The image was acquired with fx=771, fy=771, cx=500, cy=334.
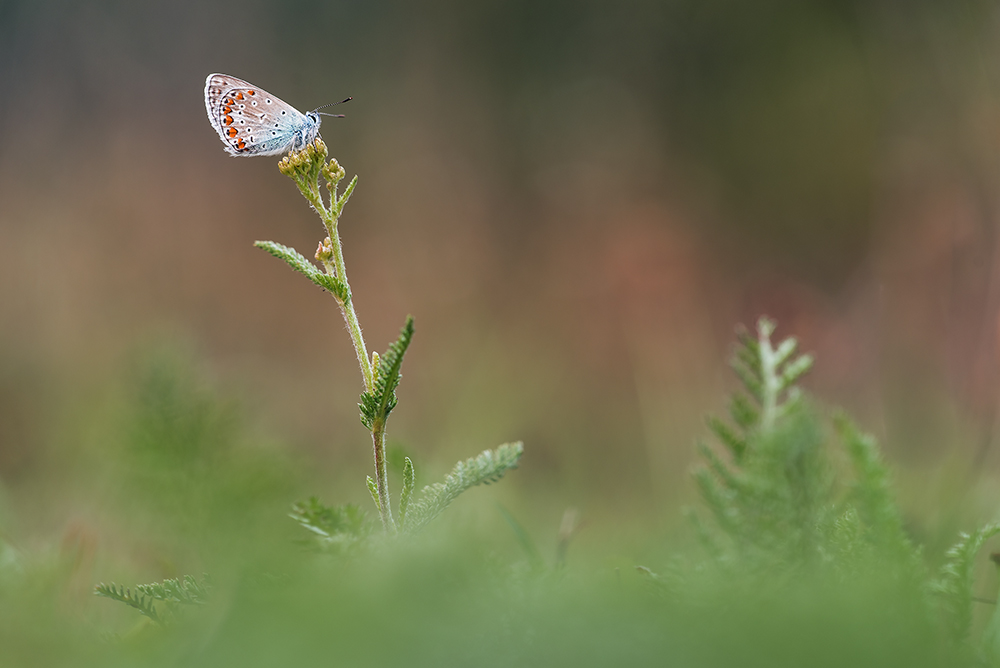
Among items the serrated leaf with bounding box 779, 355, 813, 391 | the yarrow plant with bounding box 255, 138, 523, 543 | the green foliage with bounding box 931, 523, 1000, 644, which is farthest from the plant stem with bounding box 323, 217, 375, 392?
the green foliage with bounding box 931, 523, 1000, 644

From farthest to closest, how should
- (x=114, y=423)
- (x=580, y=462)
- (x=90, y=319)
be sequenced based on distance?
1. (x=90, y=319)
2. (x=580, y=462)
3. (x=114, y=423)

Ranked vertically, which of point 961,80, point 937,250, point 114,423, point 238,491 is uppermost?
point 961,80

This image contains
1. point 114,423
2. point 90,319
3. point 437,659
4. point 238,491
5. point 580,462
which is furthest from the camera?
point 90,319

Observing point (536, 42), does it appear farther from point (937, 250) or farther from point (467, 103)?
point (937, 250)

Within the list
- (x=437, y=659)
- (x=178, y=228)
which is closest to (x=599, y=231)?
(x=178, y=228)

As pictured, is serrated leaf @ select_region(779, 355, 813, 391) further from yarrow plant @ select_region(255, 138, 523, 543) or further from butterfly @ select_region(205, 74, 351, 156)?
butterfly @ select_region(205, 74, 351, 156)

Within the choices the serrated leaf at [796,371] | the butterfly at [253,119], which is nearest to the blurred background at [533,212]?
the butterfly at [253,119]

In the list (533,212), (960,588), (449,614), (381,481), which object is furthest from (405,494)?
(533,212)

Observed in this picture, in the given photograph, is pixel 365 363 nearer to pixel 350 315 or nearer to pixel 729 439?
pixel 350 315
